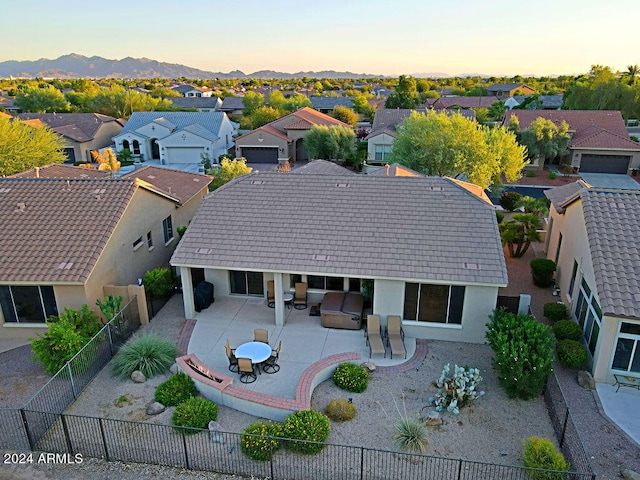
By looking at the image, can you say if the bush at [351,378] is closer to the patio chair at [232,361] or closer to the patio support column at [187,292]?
the patio chair at [232,361]

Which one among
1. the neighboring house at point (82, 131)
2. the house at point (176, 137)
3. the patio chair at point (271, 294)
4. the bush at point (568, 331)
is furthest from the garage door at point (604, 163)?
the neighboring house at point (82, 131)

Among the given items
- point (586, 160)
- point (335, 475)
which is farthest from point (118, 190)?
point (586, 160)

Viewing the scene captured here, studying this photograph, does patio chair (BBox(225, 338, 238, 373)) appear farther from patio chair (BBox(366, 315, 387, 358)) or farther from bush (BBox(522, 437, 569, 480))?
bush (BBox(522, 437, 569, 480))

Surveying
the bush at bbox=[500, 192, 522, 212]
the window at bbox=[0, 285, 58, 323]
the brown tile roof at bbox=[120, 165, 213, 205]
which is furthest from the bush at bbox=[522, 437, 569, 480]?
the bush at bbox=[500, 192, 522, 212]

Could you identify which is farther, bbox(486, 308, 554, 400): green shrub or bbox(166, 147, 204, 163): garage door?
bbox(166, 147, 204, 163): garage door

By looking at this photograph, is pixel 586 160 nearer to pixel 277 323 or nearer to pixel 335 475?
pixel 277 323

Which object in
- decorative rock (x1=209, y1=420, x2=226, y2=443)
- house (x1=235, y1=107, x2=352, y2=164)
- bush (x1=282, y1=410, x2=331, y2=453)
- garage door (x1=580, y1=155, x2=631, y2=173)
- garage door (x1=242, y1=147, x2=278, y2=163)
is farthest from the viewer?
garage door (x1=242, y1=147, x2=278, y2=163)
